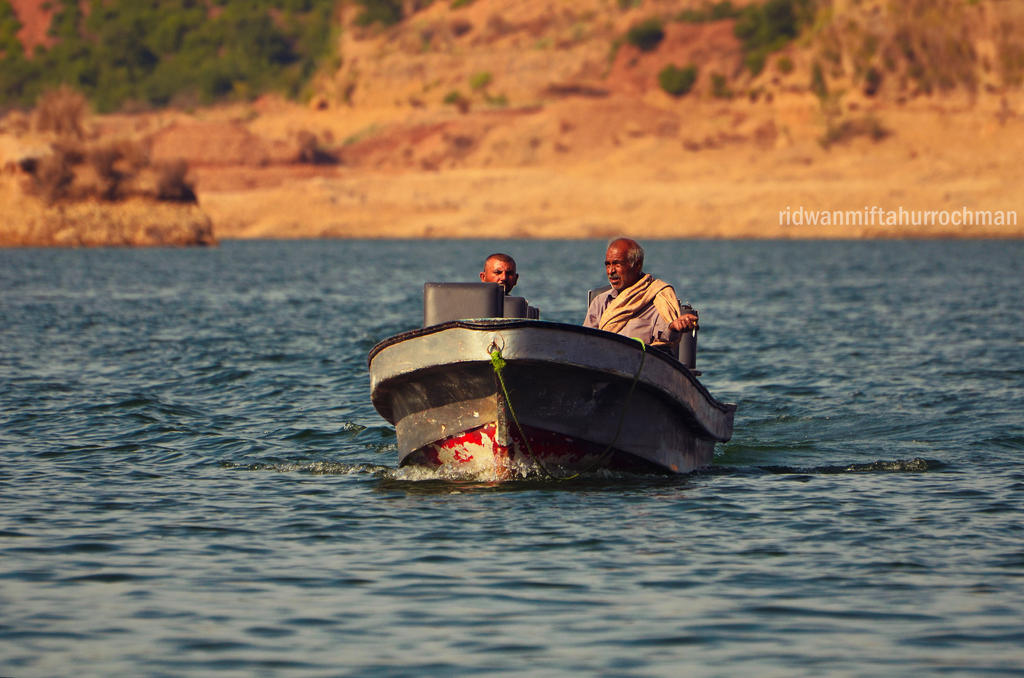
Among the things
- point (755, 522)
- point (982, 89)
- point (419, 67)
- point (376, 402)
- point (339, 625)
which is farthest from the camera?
point (419, 67)

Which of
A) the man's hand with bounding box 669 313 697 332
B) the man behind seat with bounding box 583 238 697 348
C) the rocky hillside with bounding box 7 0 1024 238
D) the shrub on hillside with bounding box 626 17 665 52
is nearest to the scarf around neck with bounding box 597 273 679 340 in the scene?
the man behind seat with bounding box 583 238 697 348

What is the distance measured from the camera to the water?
801 centimetres

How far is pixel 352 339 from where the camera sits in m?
28.7

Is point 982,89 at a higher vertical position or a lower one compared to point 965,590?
higher

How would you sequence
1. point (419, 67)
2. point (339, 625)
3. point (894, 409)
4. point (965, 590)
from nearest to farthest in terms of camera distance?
point (339, 625) → point (965, 590) → point (894, 409) → point (419, 67)

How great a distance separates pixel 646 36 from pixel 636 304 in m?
103

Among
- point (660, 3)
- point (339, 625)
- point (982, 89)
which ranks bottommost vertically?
point (339, 625)

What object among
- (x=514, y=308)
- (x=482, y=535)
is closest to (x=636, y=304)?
(x=514, y=308)

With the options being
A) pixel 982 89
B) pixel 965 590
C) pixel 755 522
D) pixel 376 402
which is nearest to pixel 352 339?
pixel 376 402

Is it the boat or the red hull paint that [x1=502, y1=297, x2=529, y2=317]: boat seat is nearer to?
the boat

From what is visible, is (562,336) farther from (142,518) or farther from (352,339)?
(352,339)

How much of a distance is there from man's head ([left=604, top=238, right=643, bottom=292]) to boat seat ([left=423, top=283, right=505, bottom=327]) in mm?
948

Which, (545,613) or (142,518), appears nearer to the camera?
(545,613)

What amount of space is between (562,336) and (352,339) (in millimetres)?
→ 17241
